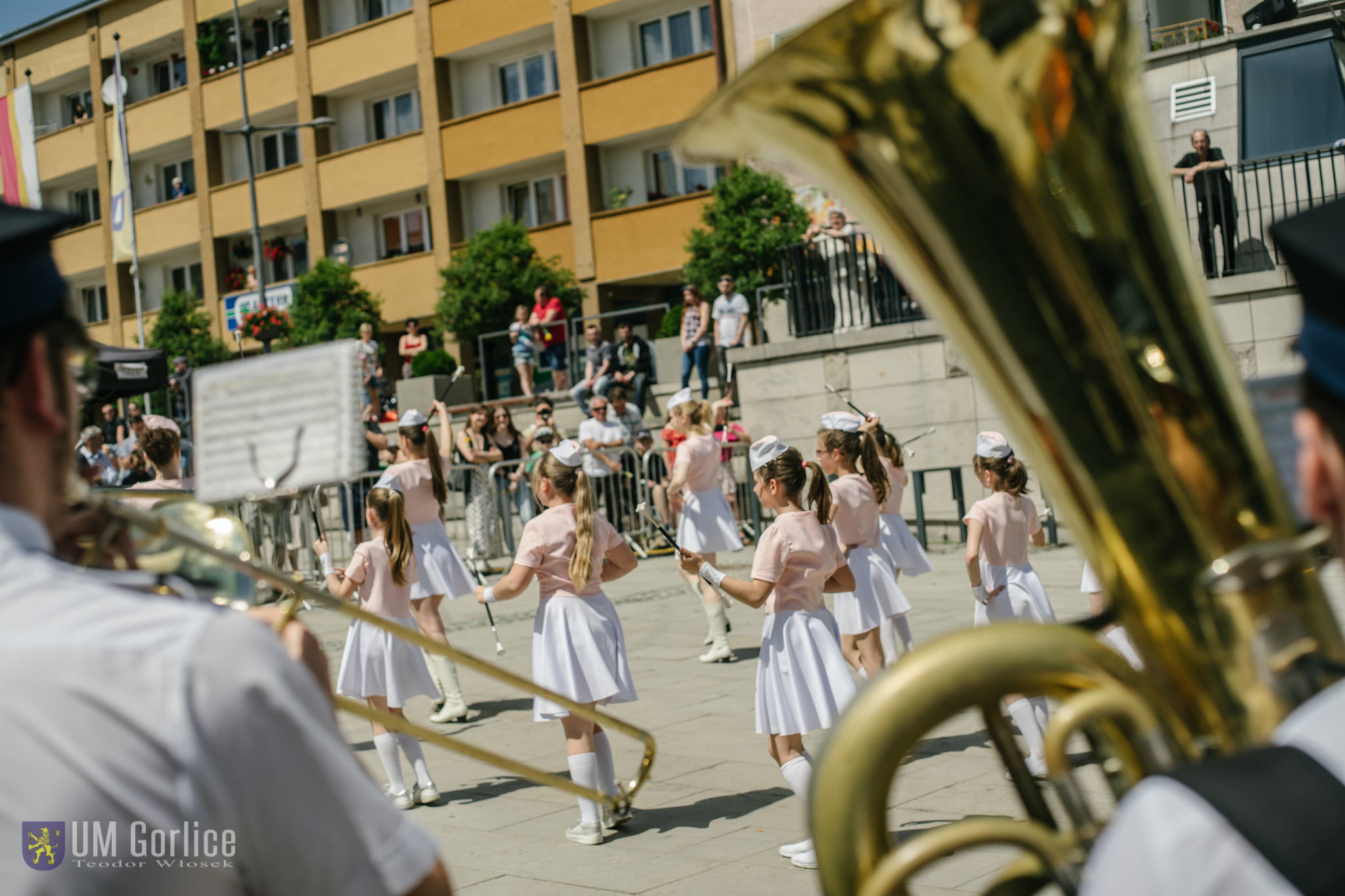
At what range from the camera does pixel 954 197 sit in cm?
168

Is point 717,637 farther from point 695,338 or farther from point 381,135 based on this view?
point 381,135

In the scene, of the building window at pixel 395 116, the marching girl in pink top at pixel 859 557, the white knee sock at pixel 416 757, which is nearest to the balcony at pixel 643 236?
the building window at pixel 395 116

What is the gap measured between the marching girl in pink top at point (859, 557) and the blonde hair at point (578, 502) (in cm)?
179

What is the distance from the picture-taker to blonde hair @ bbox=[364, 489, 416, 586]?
6680 millimetres

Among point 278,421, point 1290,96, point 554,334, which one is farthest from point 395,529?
point 554,334

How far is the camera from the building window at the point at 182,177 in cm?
3484

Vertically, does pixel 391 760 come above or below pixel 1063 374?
below

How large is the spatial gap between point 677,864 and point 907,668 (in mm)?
3837

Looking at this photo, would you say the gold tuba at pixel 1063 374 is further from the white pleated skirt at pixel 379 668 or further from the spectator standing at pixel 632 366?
the spectator standing at pixel 632 366

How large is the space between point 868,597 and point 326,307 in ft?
69.9

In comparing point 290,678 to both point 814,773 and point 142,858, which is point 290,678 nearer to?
point 142,858

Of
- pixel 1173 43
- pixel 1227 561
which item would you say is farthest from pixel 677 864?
pixel 1173 43

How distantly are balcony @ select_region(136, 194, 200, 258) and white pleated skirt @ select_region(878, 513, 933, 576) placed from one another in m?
29.6

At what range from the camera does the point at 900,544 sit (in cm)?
866
